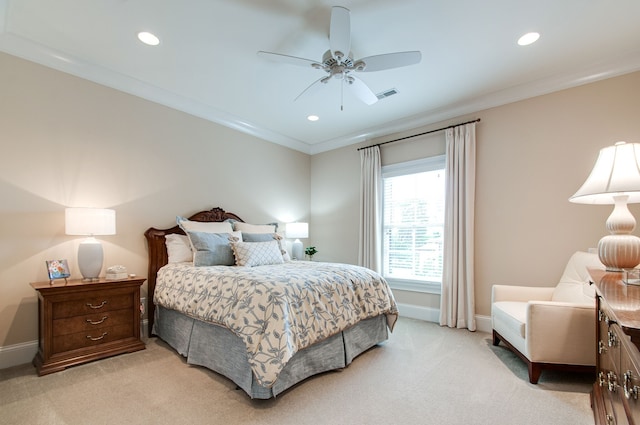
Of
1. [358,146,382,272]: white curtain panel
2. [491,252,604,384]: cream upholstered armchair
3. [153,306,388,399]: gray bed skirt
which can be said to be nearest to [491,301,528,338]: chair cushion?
[491,252,604,384]: cream upholstered armchair

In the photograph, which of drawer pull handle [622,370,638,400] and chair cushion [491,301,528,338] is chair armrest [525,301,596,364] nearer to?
chair cushion [491,301,528,338]

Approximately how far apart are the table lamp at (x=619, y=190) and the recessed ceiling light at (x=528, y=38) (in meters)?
1.25

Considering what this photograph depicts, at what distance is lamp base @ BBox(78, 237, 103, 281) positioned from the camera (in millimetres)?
2666

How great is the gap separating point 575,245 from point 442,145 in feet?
6.03

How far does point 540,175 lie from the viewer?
325 cm

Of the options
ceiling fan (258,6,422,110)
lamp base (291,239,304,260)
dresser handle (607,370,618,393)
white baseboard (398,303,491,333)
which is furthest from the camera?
lamp base (291,239,304,260)

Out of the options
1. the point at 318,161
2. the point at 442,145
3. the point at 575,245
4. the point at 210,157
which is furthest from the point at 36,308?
the point at 575,245

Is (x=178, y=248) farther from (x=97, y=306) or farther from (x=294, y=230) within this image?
(x=294, y=230)

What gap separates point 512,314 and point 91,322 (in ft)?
12.1

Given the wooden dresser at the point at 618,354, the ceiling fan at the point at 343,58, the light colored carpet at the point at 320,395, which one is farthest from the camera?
the ceiling fan at the point at 343,58

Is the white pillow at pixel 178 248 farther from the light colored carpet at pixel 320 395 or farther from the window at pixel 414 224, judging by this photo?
the window at pixel 414 224

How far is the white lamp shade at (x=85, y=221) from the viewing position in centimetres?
257

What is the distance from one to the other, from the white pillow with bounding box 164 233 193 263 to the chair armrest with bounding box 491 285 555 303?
3.33 m

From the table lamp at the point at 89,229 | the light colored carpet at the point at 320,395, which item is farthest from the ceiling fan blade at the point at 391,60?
the table lamp at the point at 89,229
